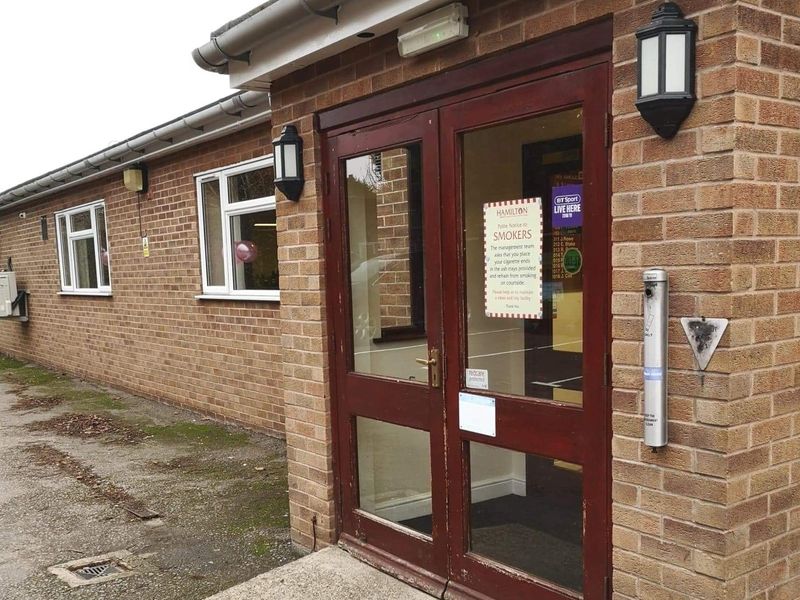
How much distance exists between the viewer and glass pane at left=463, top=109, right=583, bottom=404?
2.67 metres

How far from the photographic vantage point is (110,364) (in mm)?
10148

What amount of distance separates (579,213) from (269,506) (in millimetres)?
3457

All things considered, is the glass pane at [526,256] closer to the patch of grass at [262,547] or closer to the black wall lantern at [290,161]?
the black wall lantern at [290,161]

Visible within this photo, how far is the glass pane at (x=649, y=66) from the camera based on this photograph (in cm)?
215

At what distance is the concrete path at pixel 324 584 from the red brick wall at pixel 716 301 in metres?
1.27

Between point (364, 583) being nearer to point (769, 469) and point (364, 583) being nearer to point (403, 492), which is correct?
point (403, 492)

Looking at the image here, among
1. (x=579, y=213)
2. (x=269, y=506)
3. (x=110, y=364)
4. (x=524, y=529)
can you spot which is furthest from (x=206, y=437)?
(x=579, y=213)

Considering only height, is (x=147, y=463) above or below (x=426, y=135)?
below

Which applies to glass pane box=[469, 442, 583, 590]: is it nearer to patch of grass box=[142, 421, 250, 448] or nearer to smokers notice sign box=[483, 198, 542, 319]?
smokers notice sign box=[483, 198, 542, 319]

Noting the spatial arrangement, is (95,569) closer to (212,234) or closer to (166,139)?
(212,234)

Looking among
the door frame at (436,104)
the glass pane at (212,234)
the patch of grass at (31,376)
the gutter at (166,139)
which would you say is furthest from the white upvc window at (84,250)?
the door frame at (436,104)

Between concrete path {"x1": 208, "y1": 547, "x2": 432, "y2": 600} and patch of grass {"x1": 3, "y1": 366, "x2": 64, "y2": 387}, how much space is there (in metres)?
8.80

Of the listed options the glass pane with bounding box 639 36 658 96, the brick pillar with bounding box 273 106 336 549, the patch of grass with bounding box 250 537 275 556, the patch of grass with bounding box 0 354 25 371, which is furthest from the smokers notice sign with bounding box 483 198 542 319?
the patch of grass with bounding box 0 354 25 371

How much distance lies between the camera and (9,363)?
44.4 ft
